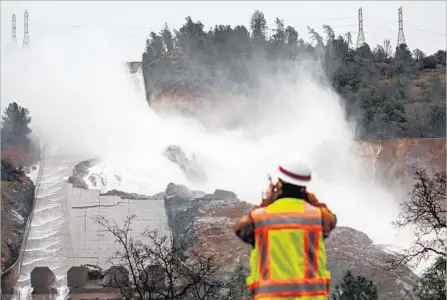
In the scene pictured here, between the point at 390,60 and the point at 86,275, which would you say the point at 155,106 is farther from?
the point at 86,275

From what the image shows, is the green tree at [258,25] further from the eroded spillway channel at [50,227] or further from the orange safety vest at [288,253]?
the orange safety vest at [288,253]

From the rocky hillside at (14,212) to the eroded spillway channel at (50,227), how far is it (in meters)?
0.68

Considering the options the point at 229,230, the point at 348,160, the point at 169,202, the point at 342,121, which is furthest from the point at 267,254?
the point at 342,121

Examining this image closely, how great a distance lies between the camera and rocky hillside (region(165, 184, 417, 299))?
41.3 m

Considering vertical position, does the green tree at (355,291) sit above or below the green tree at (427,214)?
below

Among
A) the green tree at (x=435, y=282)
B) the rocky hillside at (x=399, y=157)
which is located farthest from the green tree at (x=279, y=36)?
the green tree at (x=435, y=282)

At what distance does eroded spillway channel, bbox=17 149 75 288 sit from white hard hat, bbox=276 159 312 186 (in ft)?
133

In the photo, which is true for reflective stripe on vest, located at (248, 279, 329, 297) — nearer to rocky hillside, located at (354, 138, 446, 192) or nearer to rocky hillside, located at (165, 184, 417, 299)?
rocky hillside, located at (165, 184, 417, 299)

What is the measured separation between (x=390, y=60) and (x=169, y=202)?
55.1 meters

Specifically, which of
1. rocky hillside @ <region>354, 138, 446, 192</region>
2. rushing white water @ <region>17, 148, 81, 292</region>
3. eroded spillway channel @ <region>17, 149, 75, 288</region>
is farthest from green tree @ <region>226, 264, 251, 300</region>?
rocky hillside @ <region>354, 138, 446, 192</region>

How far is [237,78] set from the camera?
94312 millimetres

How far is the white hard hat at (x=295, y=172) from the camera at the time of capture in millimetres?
5449

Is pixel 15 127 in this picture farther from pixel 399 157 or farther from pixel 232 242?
pixel 399 157

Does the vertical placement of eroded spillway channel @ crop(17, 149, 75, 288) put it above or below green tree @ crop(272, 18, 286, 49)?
below
